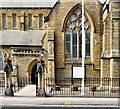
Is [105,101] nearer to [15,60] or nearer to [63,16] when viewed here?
[63,16]

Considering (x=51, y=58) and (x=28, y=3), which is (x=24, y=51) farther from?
(x=28, y=3)

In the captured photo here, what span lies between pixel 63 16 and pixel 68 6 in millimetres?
1042

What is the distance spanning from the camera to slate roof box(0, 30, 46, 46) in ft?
114

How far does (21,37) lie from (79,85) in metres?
13.9

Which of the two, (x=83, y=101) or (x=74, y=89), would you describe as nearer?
(x=83, y=101)

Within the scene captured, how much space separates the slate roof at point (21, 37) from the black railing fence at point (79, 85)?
31.4ft

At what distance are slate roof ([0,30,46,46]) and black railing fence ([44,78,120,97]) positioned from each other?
31.4ft

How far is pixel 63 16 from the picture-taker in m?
25.9

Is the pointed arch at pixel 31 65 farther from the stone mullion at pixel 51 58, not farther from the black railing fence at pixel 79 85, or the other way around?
the black railing fence at pixel 79 85

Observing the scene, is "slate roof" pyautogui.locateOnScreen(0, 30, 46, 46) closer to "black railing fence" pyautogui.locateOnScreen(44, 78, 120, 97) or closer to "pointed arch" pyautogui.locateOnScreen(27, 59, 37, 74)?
"pointed arch" pyautogui.locateOnScreen(27, 59, 37, 74)

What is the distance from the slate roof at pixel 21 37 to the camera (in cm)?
3472

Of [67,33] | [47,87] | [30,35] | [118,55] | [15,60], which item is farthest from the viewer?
[30,35]

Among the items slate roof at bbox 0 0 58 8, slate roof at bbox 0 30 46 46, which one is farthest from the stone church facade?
→ slate roof at bbox 0 0 58 8

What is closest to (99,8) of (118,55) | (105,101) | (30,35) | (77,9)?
(77,9)
